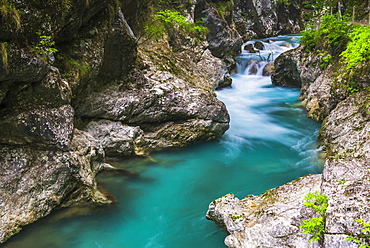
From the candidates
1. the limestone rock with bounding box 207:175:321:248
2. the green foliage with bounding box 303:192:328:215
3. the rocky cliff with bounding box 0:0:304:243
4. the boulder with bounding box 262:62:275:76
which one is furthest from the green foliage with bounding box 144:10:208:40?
the green foliage with bounding box 303:192:328:215

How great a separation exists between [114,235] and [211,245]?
5.81 feet

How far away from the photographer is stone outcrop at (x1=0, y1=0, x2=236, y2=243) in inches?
185

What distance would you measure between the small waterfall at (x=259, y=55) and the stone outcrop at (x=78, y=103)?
10293 mm

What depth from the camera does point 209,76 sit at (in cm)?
1451

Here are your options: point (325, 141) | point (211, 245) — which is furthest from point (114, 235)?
point (325, 141)

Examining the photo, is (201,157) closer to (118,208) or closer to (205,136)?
(205,136)

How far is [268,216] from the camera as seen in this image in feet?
12.3

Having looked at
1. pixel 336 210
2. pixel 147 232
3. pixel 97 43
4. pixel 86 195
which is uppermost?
pixel 97 43

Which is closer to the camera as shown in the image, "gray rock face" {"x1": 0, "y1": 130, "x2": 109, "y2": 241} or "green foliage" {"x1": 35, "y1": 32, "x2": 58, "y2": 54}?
"gray rock face" {"x1": 0, "y1": 130, "x2": 109, "y2": 241}

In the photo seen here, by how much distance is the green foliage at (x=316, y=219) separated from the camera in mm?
3154

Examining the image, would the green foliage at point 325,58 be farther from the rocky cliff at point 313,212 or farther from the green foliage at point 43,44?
the green foliage at point 43,44

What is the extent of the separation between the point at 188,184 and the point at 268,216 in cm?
320

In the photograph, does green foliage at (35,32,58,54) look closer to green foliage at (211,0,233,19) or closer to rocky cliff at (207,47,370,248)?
rocky cliff at (207,47,370,248)

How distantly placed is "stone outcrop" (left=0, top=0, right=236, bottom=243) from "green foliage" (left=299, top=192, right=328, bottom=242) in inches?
160
